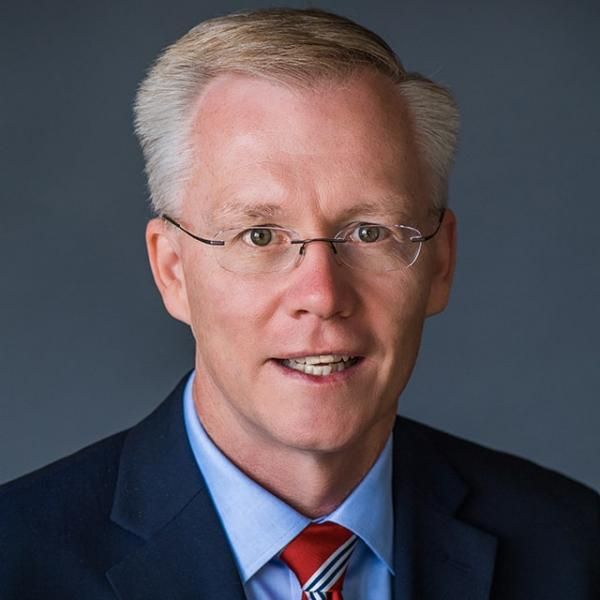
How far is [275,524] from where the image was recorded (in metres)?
3.80

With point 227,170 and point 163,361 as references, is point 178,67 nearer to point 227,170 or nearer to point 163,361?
point 227,170

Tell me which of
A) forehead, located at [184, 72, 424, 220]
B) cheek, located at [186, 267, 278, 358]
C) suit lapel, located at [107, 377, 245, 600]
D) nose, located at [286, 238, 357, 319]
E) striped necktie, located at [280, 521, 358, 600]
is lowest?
striped necktie, located at [280, 521, 358, 600]

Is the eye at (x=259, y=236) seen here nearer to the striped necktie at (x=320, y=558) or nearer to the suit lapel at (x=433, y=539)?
the striped necktie at (x=320, y=558)

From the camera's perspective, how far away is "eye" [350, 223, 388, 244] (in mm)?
3663

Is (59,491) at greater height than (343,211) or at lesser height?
lesser

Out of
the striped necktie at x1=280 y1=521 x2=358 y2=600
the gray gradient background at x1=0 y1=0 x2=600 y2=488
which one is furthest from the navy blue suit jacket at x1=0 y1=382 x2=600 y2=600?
the gray gradient background at x1=0 y1=0 x2=600 y2=488

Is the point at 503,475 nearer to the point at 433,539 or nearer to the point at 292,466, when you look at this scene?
the point at 433,539

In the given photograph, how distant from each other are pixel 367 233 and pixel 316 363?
28cm

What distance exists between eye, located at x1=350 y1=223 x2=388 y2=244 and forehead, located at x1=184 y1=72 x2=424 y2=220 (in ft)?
0.15

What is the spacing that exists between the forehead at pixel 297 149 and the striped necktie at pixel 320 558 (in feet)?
2.34

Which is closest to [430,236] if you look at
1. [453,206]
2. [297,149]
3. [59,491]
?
[297,149]

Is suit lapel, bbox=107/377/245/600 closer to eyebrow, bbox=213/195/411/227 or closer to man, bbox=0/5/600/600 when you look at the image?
man, bbox=0/5/600/600

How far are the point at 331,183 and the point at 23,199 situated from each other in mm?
1894

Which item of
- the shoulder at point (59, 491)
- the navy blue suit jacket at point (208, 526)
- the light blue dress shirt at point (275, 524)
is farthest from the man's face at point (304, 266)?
the shoulder at point (59, 491)
